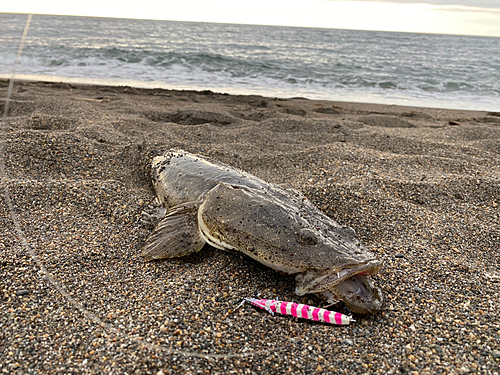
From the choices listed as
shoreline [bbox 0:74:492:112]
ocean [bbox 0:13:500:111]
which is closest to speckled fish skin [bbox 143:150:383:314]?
shoreline [bbox 0:74:492:112]

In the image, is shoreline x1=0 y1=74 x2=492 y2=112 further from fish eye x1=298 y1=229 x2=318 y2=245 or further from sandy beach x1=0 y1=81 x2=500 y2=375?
fish eye x1=298 y1=229 x2=318 y2=245

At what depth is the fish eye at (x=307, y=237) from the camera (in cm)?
246

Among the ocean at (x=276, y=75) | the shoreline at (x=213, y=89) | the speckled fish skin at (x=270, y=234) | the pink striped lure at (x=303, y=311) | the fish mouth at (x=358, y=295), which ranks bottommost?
the pink striped lure at (x=303, y=311)

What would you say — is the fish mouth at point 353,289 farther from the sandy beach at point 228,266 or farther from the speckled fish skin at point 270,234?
the sandy beach at point 228,266

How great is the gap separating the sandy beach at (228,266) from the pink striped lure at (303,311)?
49 mm

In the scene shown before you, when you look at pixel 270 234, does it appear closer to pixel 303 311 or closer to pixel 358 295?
pixel 303 311

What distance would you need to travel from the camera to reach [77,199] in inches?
146

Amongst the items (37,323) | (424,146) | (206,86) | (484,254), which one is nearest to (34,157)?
(37,323)

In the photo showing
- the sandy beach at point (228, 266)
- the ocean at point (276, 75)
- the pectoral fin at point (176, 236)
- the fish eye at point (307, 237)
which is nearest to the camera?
the sandy beach at point (228, 266)

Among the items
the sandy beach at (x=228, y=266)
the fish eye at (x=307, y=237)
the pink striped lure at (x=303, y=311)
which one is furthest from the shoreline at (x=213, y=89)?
the pink striped lure at (x=303, y=311)

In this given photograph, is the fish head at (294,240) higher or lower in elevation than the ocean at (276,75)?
lower

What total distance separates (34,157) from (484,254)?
5.13 meters

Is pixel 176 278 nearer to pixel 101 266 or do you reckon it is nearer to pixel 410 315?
pixel 101 266

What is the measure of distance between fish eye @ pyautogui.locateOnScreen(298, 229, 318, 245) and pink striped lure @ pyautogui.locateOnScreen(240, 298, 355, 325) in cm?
42
